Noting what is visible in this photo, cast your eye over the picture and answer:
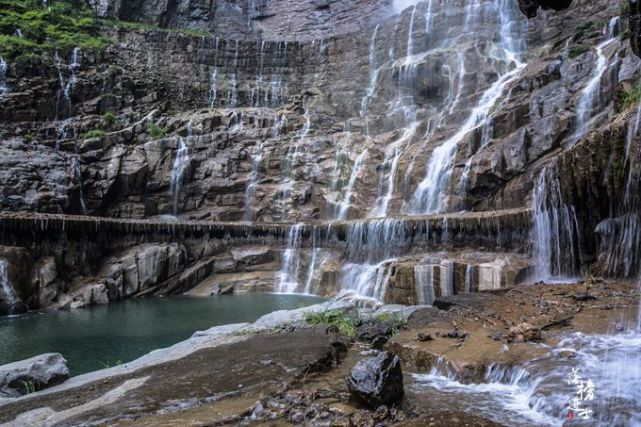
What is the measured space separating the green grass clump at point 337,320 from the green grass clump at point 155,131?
24269 millimetres

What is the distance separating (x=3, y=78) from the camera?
33.2 meters

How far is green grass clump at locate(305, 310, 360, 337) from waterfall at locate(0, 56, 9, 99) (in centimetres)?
3137

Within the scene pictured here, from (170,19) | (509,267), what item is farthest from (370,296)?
(170,19)

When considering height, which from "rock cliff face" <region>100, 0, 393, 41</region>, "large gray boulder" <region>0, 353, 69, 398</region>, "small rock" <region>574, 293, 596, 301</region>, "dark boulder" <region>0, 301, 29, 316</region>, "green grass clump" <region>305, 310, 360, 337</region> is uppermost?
"rock cliff face" <region>100, 0, 393, 41</region>

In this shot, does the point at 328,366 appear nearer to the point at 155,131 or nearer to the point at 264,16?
the point at 155,131

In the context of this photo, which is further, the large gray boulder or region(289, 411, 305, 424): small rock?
the large gray boulder

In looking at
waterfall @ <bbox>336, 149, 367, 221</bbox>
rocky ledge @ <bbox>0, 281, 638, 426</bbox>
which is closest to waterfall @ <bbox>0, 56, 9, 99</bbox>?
waterfall @ <bbox>336, 149, 367, 221</bbox>

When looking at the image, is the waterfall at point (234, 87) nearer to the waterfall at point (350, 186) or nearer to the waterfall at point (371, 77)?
the waterfall at point (371, 77)

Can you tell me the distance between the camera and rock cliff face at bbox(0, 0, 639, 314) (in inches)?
658

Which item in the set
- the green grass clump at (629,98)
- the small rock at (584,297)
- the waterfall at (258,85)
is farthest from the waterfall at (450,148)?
the waterfall at (258,85)

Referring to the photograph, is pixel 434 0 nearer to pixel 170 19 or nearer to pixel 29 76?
pixel 170 19

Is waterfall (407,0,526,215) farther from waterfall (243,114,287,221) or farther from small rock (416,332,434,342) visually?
small rock (416,332,434,342)

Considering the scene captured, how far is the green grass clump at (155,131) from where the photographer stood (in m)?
32.8

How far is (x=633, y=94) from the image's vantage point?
13820mm
